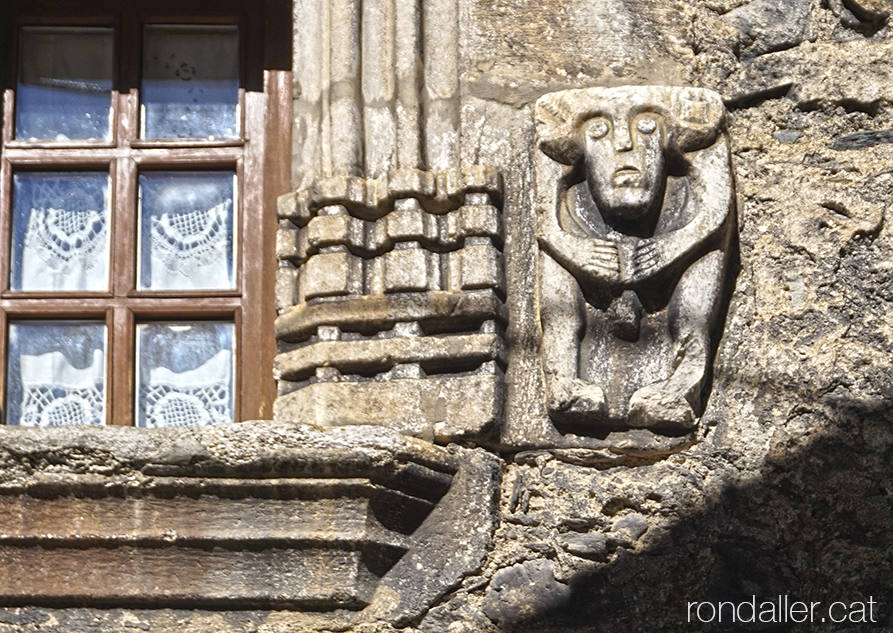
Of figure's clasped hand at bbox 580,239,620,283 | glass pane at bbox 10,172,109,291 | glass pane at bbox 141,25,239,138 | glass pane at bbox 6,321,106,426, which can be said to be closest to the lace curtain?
glass pane at bbox 6,321,106,426

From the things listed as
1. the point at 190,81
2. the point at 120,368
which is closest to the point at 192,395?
the point at 120,368

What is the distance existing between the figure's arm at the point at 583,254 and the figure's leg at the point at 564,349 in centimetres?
3

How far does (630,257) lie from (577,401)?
1.06ft

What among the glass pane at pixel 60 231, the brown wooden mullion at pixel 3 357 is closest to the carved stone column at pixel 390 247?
the glass pane at pixel 60 231

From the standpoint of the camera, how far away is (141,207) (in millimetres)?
2932

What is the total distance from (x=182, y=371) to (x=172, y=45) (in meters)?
0.81

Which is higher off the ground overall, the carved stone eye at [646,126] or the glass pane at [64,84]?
the glass pane at [64,84]

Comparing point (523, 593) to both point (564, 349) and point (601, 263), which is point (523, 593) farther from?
point (601, 263)

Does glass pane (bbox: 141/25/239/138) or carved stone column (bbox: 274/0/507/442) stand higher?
glass pane (bbox: 141/25/239/138)

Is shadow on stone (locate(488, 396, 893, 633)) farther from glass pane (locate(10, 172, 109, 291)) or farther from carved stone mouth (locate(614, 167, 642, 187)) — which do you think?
glass pane (locate(10, 172, 109, 291))

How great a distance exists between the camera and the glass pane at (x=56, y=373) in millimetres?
2812

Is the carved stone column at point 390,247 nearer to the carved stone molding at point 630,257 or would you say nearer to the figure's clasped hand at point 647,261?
the carved stone molding at point 630,257

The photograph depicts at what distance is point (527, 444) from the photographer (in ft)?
8.39

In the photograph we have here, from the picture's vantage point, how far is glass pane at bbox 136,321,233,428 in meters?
2.81
